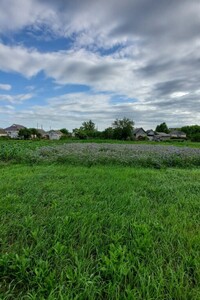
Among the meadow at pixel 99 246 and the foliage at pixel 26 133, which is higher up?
the foliage at pixel 26 133

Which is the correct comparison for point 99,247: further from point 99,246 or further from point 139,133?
point 139,133

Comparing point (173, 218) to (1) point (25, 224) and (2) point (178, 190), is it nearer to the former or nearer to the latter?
(2) point (178, 190)

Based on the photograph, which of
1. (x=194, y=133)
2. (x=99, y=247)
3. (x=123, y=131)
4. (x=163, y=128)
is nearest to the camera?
(x=99, y=247)

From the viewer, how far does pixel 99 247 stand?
2195 millimetres

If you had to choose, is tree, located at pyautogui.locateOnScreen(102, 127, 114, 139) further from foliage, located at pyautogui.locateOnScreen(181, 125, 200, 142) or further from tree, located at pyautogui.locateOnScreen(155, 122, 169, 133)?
tree, located at pyautogui.locateOnScreen(155, 122, 169, 133)

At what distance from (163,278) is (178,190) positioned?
3.24 metres

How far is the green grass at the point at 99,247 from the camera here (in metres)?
1.62

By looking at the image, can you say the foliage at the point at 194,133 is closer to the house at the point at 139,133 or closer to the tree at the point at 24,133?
the house at the point at 139,133

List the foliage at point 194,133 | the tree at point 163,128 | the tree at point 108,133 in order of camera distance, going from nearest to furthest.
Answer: the foliage at point 194,133 < the tree at point 108,133 < the tree at point 163,128

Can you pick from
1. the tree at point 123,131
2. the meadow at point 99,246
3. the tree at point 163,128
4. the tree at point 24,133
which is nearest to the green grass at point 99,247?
the meadow at point 99,246

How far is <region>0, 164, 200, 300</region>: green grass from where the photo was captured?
5.31 ft

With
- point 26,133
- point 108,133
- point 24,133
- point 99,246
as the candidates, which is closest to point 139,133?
point 108,133

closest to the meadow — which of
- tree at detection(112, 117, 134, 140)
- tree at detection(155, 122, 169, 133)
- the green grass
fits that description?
the green grass

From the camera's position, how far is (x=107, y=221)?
2787mm
